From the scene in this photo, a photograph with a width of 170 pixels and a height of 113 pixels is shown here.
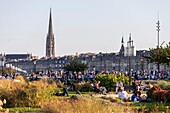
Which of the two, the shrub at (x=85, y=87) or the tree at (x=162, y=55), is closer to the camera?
the tree at (x=162, y=55)

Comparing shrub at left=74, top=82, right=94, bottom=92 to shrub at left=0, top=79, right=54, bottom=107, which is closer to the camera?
shrub at left=0, top=79, right=54, bottom=107

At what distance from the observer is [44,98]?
2150 cm

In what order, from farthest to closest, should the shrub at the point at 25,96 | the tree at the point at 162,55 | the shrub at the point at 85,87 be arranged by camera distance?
1. the shrub at the point at 85,87
2. the tree at the point at 162,55
3. the shrub at the point at 25,96

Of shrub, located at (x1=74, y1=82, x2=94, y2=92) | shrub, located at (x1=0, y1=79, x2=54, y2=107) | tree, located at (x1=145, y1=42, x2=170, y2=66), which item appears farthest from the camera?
shrub, located at (x1=74, y1=82, x2=94, y2=92)

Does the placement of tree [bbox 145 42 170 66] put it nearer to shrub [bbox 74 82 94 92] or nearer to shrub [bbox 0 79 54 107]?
shrub [bbox 74 82 94 92]

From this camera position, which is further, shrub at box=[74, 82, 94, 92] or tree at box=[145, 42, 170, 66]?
shrub at box=[74, 82, 94, 92]

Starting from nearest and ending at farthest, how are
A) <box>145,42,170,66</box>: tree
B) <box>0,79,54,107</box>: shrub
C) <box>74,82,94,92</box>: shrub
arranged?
<box>0,79,54,107</box>: shrub < <box>145,42,170,66</box>: tree < <box>74,82,94,92</box>: shrub

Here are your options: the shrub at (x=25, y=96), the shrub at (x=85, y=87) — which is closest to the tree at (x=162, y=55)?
the shrub at (x=85, y=87)

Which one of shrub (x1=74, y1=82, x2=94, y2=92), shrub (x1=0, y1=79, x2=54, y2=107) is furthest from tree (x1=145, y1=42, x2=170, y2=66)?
shrub (x1=0, y1=79, x2=54, y2=107)

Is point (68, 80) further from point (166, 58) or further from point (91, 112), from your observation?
point (91, 112)

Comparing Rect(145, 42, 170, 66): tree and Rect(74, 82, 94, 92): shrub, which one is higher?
Rect(145, 42, 170, 66): tree

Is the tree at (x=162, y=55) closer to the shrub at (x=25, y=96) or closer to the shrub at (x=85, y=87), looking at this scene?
the shrub at (x=85, y=87)

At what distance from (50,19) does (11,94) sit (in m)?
177

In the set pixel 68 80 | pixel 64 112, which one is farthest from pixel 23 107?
pixel 68 80
